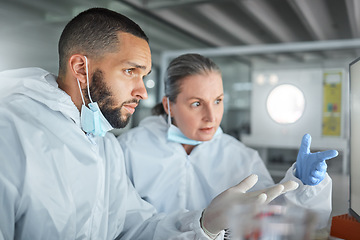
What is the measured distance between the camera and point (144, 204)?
4.22 ft

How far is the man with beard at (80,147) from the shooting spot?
2.88 ft

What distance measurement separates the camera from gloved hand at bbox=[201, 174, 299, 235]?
2.62 feet

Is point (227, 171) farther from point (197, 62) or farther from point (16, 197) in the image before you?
point (16, 197)

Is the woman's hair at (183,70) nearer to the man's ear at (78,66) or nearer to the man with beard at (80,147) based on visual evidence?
the man with beard at (80,147)

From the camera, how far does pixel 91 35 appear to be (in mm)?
1040

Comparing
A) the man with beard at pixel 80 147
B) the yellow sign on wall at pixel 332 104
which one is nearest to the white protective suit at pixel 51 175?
the man with beard at pixel 80 147

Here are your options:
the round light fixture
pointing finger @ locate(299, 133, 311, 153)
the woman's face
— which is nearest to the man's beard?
the woman's face

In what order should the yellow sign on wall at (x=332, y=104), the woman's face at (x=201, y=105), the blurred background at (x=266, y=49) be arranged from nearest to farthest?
1. the woman's face at (x=201, y=105)
2. the blurred background at (x=266, y=49)
3. the yellow sign on wall at (x=332, y=104)

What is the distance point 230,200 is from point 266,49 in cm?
209

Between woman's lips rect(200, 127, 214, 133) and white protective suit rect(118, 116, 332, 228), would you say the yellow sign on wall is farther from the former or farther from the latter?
woman's lips rect(200, 127, 214, 133)

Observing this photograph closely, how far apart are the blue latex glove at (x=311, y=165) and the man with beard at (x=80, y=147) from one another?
0.68ft

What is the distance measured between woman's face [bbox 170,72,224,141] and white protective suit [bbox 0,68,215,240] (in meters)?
0.40

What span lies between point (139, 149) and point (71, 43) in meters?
0.57

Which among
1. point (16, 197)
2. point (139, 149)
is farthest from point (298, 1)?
point (16, 197)
